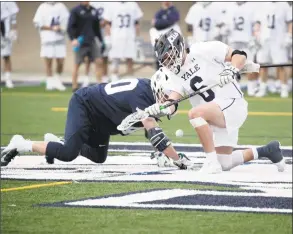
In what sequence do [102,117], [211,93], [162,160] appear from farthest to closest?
[162,160] → [211,93] → [102,117]

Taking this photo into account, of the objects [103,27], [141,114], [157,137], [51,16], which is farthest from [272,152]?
[103,27]

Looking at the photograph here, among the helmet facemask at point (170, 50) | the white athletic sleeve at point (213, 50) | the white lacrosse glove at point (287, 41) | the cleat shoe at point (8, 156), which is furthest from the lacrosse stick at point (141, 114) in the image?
the white lacrosse glove at point (287, 41)

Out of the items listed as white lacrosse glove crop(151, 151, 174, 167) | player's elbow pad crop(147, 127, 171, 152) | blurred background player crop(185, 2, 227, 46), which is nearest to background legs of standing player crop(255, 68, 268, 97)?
blurred background player crop(185, 2, 227, 46)

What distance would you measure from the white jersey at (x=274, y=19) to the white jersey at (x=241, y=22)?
1.02 feet

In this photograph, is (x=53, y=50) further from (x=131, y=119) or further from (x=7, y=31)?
(x=131, y=119)

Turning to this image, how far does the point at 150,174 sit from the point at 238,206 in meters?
1.88

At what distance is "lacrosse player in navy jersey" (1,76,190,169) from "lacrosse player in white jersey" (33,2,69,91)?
12893mm

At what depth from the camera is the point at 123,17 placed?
23.9 m

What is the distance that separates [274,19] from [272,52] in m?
0.71

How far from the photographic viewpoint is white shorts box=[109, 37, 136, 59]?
78.5 feet

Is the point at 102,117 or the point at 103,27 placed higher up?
the point at 102,117

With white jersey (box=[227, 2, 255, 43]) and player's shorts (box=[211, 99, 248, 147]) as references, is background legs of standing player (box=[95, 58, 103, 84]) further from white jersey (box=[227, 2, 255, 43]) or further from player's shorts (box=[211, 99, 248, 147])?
player's shorts (box=[211, 99, 248, 147])

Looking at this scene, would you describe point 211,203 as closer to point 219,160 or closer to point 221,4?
point 219,160

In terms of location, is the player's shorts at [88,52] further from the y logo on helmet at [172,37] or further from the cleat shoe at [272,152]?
the y logo on helmet at [172,37]
